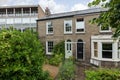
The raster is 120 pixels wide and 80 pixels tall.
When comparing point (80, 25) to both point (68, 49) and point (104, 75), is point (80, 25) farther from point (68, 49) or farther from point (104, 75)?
point (104, 75)

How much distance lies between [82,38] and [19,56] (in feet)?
69.5

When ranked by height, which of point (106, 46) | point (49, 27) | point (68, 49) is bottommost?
point (68, 49)

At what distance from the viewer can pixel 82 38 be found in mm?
28672

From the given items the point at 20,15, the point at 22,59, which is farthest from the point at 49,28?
the point at 20,15

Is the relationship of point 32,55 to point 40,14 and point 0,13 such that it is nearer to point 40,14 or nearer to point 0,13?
point 40,14

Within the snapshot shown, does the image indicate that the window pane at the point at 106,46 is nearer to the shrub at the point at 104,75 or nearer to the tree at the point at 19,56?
the tree at the point at 19,56

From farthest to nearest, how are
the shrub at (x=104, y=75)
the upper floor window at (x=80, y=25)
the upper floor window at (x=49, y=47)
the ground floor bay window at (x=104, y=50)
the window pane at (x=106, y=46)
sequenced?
the upper floor window at (x=49, y=47) < the upper floor window at (x=80, y=25) < the window pane at (x=106, y=46) < the ground floor bay window at (x=104, y=50) < the shrub at (x=104, y=75)

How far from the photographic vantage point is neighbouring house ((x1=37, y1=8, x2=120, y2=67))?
79.5ft

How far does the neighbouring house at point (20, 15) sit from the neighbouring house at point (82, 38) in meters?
26.9

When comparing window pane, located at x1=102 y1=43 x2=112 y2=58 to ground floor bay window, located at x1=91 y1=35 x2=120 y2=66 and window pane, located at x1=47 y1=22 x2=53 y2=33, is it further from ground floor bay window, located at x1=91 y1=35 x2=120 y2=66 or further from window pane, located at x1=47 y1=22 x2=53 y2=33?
window pane, located at x1=47 y1=22 x2=53 y2=33

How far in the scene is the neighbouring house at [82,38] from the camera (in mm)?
24234

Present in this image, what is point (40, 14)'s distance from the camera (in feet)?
208

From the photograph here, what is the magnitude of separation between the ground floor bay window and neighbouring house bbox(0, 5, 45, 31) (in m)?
36.2

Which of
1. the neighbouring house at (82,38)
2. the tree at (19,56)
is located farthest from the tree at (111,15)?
the neighbouring house at (82,38)
